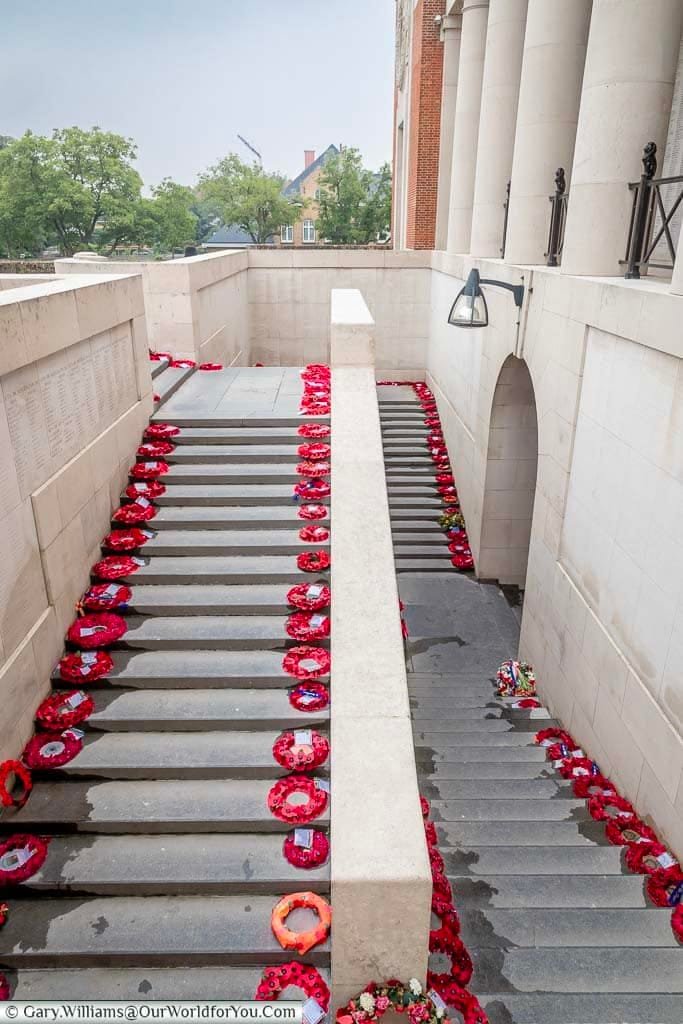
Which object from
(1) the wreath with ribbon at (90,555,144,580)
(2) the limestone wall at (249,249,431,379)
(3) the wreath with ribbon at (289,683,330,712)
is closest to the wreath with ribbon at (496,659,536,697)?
(3) the wreath with ribbon at (289,683,330,712)

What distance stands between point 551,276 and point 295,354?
39.6 feet

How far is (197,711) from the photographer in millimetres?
5801

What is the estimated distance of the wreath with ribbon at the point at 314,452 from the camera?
8.48 metres

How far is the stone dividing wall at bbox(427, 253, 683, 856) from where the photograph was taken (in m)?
5.61

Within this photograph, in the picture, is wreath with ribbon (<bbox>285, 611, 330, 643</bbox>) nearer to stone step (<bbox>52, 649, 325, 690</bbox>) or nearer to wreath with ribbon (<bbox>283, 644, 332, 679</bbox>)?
wreath with ribbon (<bbox>283, 644, 332, 679</bbox>)

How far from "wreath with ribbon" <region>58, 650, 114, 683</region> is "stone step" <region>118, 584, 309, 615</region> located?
600 mm

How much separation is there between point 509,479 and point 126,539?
285 inches

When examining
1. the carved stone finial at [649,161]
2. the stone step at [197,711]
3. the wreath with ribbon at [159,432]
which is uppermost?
the carved stone finial at [649,161]

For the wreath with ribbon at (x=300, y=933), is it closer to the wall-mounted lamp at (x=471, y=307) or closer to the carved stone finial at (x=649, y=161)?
the wall-mounted lamp at (x=471, y=307)

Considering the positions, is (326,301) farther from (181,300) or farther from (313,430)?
(313,430)

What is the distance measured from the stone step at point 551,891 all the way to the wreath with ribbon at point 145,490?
16.7ft

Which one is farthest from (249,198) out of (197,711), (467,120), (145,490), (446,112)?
(197,711)

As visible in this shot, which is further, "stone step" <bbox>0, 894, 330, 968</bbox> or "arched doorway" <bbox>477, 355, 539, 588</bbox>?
"arched doorway" <bbox>477, 355, 539, 588</bbox>

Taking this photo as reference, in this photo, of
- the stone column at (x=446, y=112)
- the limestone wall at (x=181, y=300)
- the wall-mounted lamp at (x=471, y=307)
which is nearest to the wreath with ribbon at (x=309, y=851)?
the wall-mounted lamp at (x=471, y=307)
